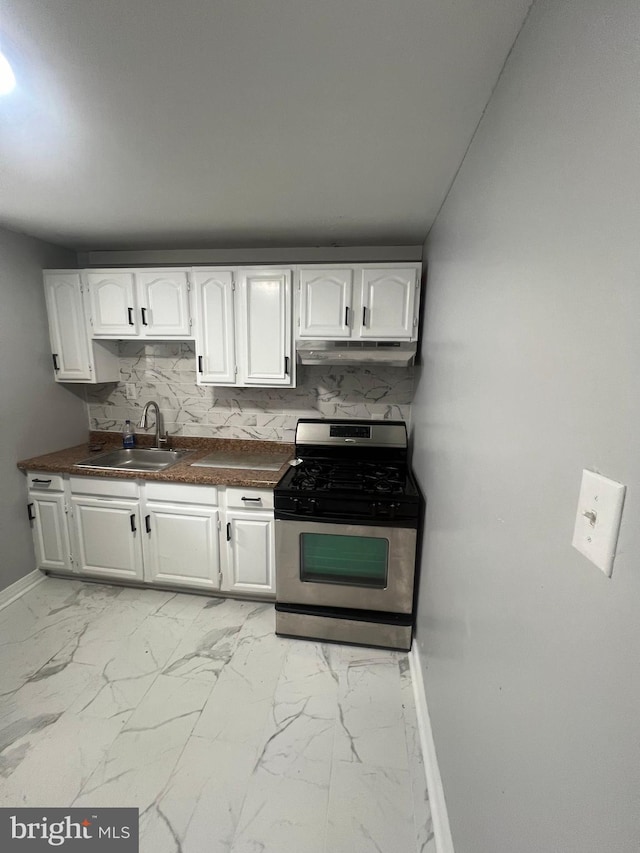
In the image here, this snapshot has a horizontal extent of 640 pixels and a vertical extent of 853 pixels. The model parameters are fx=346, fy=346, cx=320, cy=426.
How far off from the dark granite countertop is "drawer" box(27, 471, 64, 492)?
0.05 m

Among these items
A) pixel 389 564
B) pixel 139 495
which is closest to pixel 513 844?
pixel 389 564

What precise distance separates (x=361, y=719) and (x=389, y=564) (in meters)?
0.69

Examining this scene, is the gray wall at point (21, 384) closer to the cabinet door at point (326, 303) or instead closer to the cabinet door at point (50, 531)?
the cabinet door at point (50, 531)

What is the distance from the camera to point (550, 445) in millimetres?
617

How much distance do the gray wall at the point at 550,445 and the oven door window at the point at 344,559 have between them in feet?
2.60

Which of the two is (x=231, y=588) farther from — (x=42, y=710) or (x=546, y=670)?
(x=546, y=670)

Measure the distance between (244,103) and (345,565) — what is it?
204 centimetres

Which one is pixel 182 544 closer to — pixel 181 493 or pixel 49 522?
pixel 181 493

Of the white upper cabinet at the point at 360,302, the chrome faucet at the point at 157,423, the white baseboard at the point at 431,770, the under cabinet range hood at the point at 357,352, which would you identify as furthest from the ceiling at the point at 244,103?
the white baseboard at the point at 431,770

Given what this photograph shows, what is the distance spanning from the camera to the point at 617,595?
438mm

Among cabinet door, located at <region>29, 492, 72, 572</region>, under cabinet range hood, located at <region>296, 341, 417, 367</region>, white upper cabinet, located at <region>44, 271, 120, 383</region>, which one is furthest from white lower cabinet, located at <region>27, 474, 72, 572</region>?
under cabinet range hood, located at <region>296, 341, 417, 367</region>

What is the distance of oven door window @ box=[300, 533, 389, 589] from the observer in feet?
6.33

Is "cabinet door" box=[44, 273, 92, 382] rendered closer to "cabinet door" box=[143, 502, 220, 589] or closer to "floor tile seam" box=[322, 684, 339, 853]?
"cabinet door" box=[143, 502, 220, 589]

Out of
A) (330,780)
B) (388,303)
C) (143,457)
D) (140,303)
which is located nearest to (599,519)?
(330,780)
